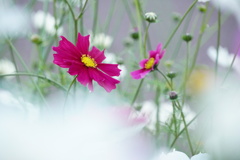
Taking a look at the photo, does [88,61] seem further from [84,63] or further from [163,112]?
[163,112]

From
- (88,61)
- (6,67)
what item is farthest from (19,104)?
(6,67)

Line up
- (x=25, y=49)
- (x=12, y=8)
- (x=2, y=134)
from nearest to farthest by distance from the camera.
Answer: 1. (x=2, y=134)
2. (x=12, y=8)
3. (x=25, y=49)

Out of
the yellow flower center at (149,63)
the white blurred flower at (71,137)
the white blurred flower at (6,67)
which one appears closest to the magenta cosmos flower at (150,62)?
the yellow flower center at (149,63)

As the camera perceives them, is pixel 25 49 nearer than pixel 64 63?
No

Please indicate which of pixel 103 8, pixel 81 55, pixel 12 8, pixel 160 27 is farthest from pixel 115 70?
pixel 103 8

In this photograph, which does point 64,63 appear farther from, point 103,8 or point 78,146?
point 103,8

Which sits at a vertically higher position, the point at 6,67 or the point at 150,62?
the point at 6,67

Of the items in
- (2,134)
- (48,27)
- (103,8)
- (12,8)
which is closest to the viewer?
(2,134)

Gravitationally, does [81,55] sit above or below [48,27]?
below

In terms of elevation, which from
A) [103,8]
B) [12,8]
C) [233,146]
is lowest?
[233,146]
